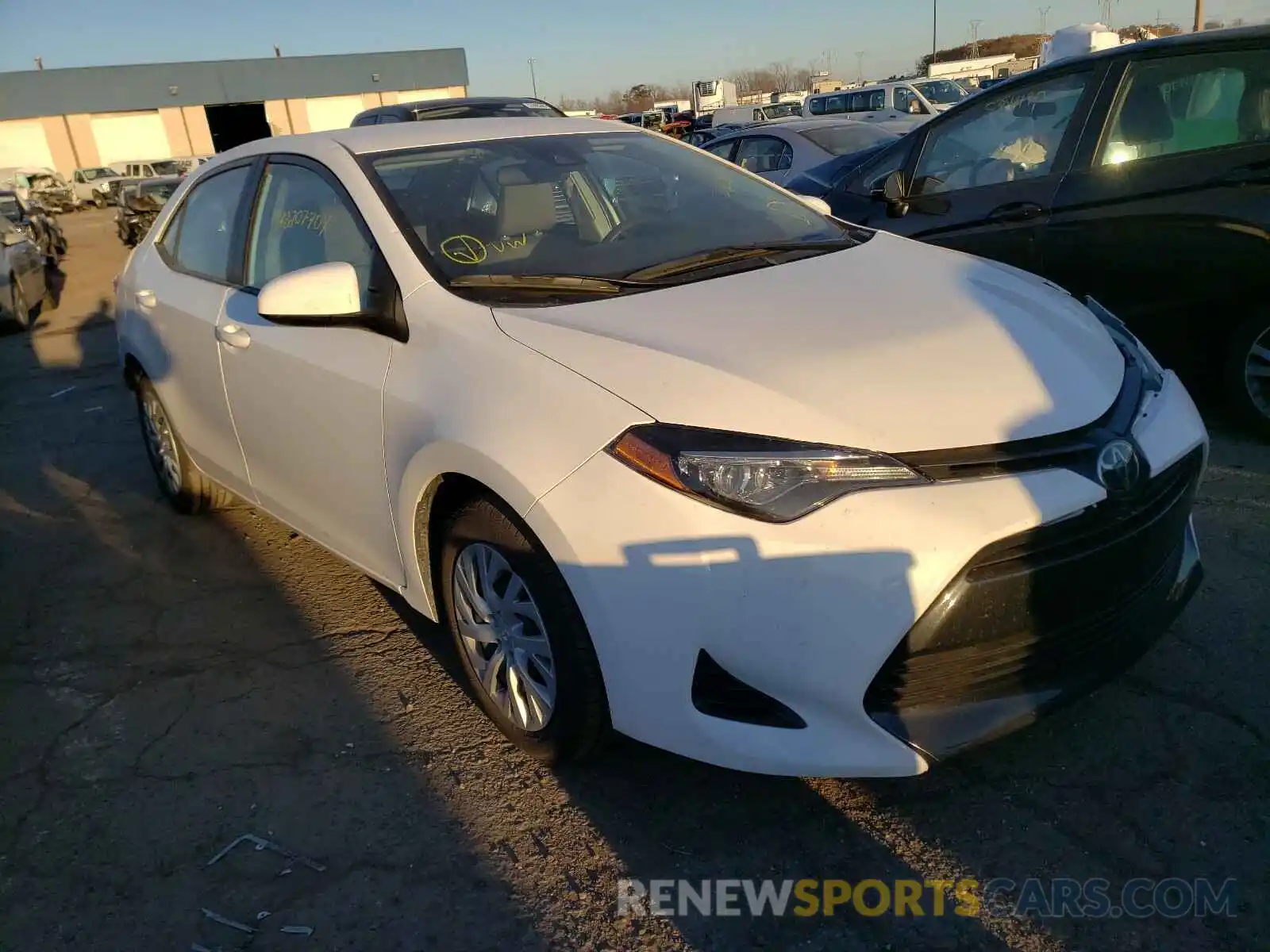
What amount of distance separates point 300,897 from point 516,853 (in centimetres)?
50

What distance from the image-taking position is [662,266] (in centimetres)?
288

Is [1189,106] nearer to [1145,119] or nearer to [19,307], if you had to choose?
[1145,119]

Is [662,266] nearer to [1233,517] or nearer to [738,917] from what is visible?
[738,917]

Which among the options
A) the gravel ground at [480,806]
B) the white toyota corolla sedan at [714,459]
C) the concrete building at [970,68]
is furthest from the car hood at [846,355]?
the concrete building at [970,68]

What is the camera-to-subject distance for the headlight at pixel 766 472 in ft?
6.70

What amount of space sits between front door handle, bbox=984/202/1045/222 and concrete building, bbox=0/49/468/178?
131ft

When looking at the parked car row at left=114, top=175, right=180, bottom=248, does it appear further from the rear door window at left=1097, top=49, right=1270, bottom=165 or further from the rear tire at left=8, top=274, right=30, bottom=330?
the rear door window at left=1097, top=49, right=1270, bottom=165

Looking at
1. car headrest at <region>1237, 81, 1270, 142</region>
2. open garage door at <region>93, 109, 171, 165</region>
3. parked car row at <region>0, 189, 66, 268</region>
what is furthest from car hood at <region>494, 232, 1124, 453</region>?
open garage door at <region>93, 109, 171, 165</region>

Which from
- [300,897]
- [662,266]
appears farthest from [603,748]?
[662,266]

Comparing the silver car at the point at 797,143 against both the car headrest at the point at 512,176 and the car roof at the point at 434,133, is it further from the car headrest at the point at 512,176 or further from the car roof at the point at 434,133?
the car headrest at the point at 512,176

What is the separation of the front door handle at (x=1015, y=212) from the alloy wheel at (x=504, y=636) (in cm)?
350

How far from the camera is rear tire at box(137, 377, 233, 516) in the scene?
4449 millimetres

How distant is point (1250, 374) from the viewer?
4.25 m

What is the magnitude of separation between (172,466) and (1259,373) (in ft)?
15.8
